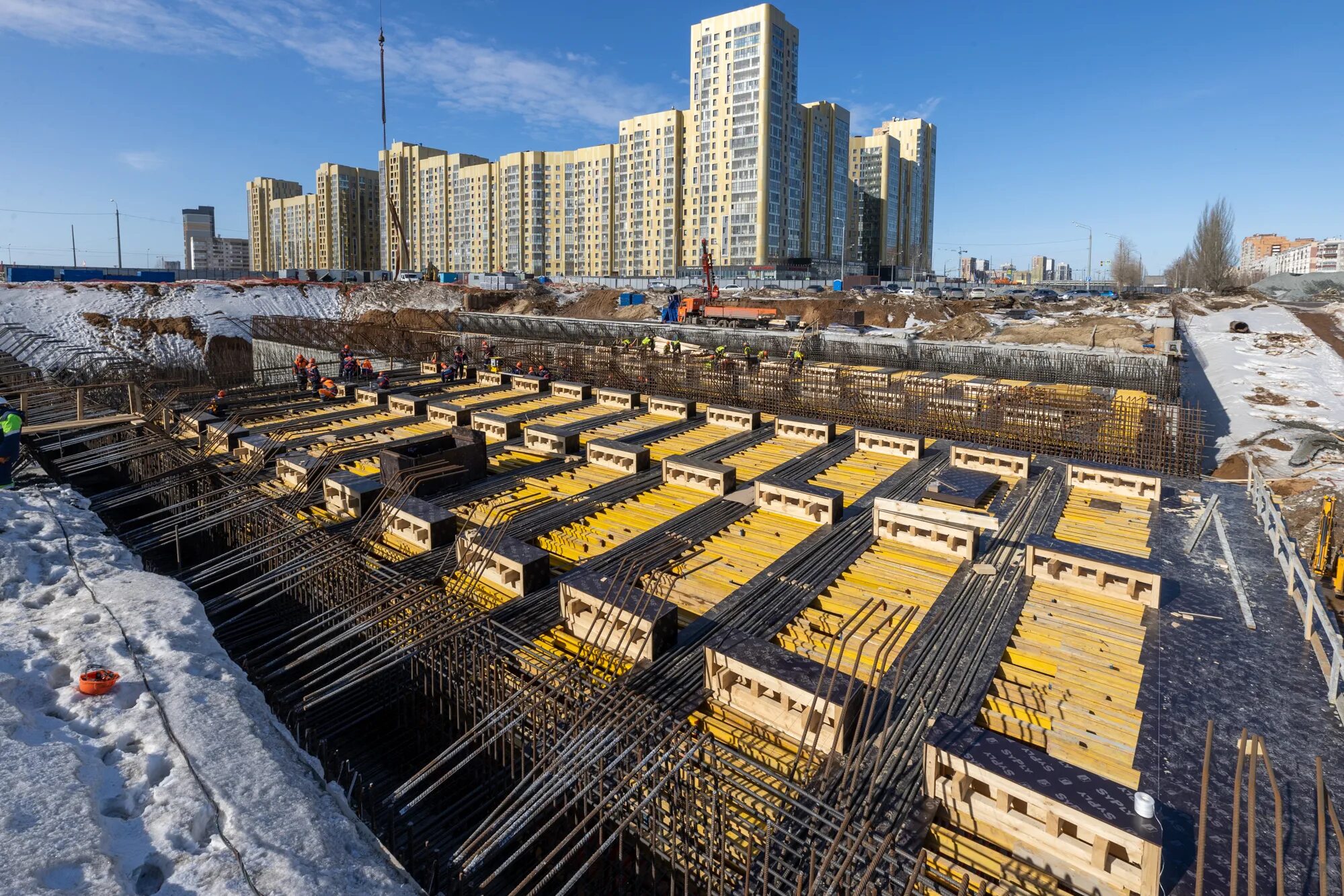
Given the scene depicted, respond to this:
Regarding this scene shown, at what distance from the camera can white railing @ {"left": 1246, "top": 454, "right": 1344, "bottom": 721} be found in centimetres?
747

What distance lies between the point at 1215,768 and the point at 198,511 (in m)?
15.5

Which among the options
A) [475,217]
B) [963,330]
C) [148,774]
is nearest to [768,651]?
[148,774]

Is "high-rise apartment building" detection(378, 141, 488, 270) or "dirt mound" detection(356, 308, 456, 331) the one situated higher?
"high-rise apartment building" detection(378, 141, 488, 270)

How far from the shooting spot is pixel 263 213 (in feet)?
577

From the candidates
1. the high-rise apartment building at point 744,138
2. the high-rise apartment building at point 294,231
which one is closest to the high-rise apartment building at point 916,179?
the high-rise apartment building at point 744,138

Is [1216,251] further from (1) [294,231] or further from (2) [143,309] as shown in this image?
(1) [294,231]

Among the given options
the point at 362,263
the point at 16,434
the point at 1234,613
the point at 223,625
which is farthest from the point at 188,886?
the point at 362,263

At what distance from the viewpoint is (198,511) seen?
500 inches

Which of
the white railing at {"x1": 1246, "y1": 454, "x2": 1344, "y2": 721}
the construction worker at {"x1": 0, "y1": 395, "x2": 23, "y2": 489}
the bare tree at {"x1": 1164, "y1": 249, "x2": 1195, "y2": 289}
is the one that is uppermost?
the bare tree at {"x1": 1164, "y1": 249, "x2": 1195, "y2": 289}

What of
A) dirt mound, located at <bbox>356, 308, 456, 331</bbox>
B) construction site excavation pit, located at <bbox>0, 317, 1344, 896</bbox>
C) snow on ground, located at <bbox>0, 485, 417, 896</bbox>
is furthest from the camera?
dirt mound, located at <bbox>356, 308, 456, 331</bbox>

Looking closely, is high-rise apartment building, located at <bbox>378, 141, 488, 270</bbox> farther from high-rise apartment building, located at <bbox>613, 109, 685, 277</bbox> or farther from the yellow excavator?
the yellow excavator

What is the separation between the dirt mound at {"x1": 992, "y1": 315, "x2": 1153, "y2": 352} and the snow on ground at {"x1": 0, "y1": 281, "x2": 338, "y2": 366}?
5785 centimetres

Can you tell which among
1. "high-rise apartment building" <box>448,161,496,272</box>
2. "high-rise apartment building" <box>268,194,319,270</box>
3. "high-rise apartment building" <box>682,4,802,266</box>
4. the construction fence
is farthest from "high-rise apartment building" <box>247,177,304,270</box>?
the construction fence

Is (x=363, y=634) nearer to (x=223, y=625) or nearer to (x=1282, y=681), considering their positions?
(x=223, y=625)
